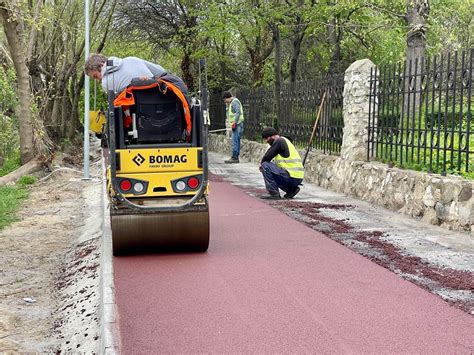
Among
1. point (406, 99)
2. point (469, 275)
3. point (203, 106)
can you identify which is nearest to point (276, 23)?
point (406, 99)

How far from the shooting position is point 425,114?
419 inches

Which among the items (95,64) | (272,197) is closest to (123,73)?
(95,64)

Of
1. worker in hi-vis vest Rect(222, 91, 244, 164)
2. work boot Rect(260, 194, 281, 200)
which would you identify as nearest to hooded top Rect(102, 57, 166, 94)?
work boot Rect(260, 194, 281, 200)

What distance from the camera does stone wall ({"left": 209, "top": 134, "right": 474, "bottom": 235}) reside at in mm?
9297

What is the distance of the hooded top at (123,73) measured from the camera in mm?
7969

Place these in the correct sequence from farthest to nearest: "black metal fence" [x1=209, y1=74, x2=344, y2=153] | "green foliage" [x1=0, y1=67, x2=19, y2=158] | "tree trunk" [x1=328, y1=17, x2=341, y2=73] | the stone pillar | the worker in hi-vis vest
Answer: "tree trunk" [x1=328, y1=17, x2=341, y2=73]
"green foliage" [x1=0, y1=67, x2=19, y2=158]
the worker in hi-vis vest
"black metal fence" [x1=209, y1=74, x2=344, y2=153]
the stone pillar

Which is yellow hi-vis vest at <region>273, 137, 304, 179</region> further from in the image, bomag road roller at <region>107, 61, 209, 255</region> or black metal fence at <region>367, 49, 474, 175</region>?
bomag road roller at <region>107, 61, 209, 255</region>

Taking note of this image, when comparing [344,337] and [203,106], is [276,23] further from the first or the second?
[344,337]

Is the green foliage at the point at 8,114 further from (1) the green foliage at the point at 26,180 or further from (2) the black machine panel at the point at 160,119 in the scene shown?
(2) the black machine panel at the point at 160,119

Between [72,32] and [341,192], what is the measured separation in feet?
50.2

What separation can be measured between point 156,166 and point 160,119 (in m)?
0.59

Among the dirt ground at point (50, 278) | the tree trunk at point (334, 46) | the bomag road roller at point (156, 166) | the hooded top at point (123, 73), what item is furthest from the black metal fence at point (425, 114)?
the tree trunk at point (334, 46)

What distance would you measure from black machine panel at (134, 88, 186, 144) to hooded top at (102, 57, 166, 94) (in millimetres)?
292

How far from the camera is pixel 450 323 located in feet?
18.1
